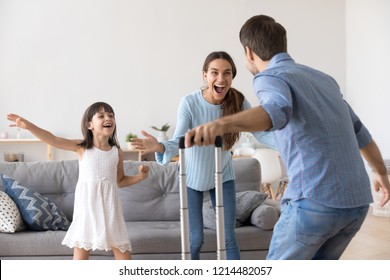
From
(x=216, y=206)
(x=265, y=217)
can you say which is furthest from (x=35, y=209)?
(x=216, y=206)

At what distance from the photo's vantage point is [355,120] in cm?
156

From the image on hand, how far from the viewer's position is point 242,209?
303cm

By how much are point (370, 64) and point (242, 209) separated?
4.34 meters

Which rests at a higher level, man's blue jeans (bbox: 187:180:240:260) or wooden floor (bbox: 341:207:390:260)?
man's blue jeans (bbox: 187:180:240:260)

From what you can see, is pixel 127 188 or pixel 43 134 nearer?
pixel 43 134

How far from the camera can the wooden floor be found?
3.74 metres

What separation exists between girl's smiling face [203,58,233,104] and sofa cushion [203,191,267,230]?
0.87m

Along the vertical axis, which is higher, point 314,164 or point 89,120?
point 89,120

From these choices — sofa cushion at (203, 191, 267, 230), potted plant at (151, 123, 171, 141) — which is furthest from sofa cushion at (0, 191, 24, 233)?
potted plant at (151, 123, 171, 141)

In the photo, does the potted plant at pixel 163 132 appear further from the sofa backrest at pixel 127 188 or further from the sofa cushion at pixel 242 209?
the sofa cushion at pixel 242 209

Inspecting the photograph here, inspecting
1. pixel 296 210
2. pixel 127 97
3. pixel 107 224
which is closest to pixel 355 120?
pixel 296 210

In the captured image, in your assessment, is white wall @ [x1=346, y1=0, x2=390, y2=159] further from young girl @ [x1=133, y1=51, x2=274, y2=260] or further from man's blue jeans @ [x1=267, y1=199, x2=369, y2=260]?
man's blue jeans @ [x1=267, y1=199, x2=369, y2=260]

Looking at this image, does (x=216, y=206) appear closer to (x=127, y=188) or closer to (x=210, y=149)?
(x=210, y=149)

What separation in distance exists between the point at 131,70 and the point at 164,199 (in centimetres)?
360
